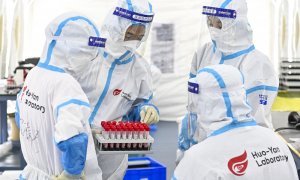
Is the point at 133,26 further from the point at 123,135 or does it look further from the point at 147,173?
the point at 147,173

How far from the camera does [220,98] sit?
162 centimetres

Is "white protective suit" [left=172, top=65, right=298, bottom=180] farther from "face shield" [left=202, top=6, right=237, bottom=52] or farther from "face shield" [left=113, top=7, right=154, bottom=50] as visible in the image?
"face shield" [left=202, top=6, right=237, bottom=52]

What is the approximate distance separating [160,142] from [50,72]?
11.6ft

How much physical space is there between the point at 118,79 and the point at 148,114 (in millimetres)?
260

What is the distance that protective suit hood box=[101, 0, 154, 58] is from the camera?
2332mm

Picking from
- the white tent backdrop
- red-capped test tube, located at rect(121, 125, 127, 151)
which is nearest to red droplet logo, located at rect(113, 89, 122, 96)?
red-capped test tube, located at rect(121, 125, 127, 151)

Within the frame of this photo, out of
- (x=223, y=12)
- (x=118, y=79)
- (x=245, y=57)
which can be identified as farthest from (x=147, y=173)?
(x=223, y=12)

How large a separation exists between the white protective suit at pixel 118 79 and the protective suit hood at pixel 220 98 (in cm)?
77

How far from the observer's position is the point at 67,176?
1.78 metres

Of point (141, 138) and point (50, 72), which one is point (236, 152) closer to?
point (141, 138)

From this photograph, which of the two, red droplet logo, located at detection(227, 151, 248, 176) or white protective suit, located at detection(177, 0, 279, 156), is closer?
red droplet logo, located at detection(227, 151, 248, 176)

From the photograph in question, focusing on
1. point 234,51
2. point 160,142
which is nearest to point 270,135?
point 234,51

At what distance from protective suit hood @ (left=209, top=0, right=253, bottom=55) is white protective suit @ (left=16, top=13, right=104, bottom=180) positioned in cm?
87

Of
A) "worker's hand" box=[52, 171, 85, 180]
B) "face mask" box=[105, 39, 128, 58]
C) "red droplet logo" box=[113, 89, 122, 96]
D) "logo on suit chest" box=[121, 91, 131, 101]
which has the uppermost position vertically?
"face mask" box=[105, 39, 128, 58]
